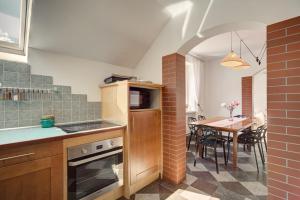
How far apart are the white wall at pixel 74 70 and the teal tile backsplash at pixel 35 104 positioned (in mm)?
72

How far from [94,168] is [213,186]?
160 cm

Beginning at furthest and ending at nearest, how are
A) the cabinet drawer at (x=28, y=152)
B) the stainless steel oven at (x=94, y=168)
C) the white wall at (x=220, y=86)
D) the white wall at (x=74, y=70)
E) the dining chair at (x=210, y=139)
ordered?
the white wall at (x=220, y=86) < the dining chair at (x=210, y=139) < the white wall at (x=74, y=70) < the stainless steel oven at (x=94, y=168) < the cabinet drawer at (x=28, y=152)

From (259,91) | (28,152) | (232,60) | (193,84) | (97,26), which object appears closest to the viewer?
(28,152)

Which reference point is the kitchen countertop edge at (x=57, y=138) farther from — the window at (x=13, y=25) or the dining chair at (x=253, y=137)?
the dining chair at (x=253, y=137)

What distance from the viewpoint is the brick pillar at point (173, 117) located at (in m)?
2.09

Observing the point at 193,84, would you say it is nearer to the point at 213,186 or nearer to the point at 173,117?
the point at 173,117

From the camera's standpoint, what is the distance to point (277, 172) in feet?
4.37

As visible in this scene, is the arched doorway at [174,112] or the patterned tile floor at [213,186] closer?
the patterned tile floor at [213,186]

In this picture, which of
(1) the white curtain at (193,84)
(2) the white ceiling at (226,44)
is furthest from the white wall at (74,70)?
(1) the white curtain at (193,84)

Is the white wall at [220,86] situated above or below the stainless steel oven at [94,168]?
above

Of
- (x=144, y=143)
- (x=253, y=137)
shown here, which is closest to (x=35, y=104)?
(x=144, y=143)

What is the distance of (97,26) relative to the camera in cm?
188

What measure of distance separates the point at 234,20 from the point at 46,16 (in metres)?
1.96

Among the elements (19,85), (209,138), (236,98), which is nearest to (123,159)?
(19,85)
